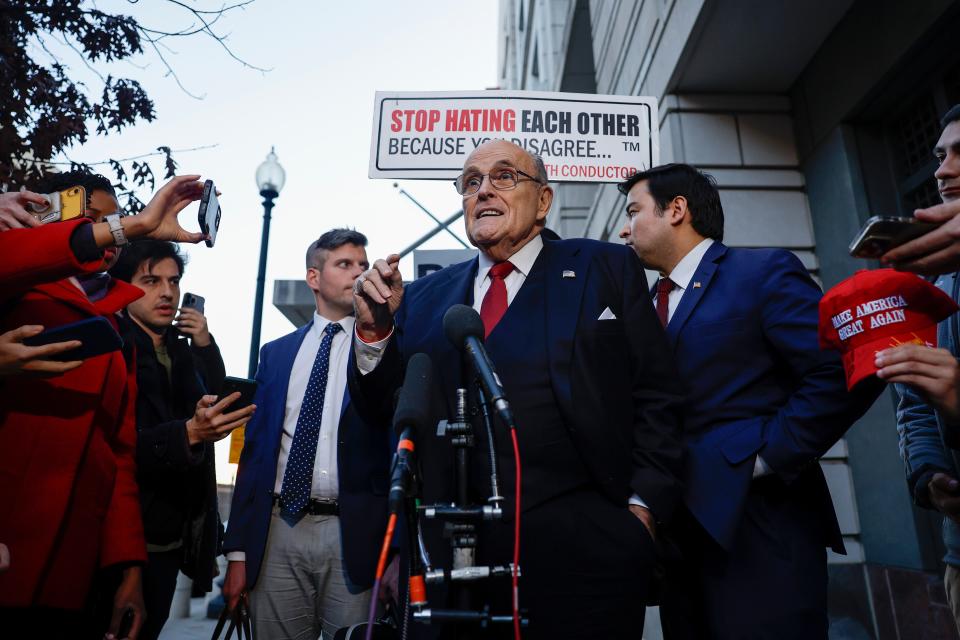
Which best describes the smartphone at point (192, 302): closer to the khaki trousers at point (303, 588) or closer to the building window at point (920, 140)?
the khaki trousers at point (303, 588)

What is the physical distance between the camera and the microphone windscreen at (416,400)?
5.35 feet

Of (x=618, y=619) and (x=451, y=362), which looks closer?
(x=618, y=619)

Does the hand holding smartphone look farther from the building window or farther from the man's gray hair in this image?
the building window

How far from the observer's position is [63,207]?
2.42m

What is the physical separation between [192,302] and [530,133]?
2.36 meters

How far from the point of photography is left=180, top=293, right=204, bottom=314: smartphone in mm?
3908

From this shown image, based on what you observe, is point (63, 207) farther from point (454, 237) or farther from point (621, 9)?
point (621, 9)

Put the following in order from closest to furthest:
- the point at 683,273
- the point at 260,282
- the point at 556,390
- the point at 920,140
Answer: the point at 556,390, the point at 683,273, the point at 920,140, the point at 260,282

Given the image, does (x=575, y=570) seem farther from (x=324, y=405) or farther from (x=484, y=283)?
(x=324, y=405)

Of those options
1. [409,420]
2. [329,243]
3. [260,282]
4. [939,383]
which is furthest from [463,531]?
[260,282]

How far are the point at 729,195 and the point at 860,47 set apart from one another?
5.18 feet

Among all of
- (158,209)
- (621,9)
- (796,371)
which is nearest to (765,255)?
(796,371)

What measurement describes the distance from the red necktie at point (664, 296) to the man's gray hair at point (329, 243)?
235 centimetres

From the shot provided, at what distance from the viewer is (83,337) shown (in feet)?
7.32
